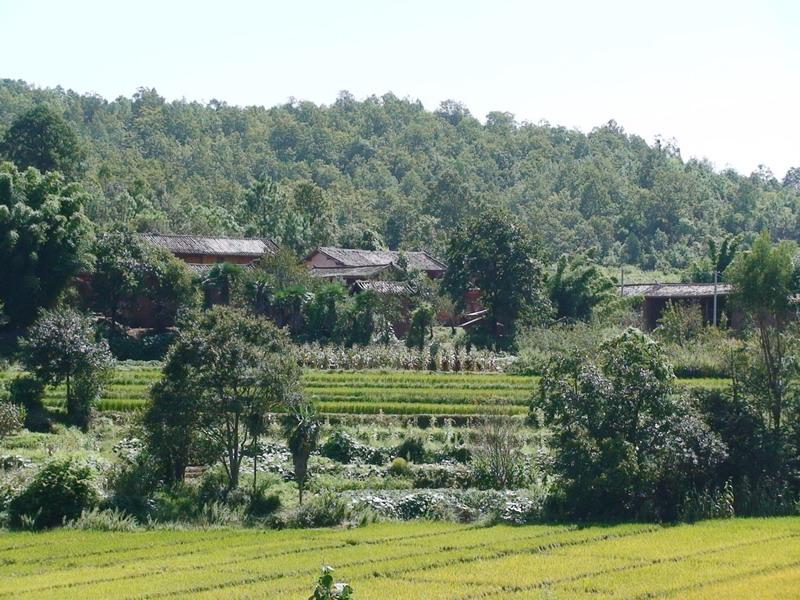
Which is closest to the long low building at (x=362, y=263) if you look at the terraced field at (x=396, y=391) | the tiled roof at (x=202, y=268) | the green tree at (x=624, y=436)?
the tiled roof at (x=202, y=268)

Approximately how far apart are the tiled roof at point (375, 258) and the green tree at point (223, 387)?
3757 cm

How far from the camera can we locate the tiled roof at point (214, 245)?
207 ft

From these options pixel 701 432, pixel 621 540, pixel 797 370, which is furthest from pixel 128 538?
pixel 797 370

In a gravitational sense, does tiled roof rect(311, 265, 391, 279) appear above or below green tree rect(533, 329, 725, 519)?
above

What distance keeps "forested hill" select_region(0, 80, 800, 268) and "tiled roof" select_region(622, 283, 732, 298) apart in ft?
68.3

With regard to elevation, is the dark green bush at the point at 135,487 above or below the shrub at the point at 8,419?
below

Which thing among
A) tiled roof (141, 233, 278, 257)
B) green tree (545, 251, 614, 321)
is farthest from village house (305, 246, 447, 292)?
green tree (545, 251, 614, 321)

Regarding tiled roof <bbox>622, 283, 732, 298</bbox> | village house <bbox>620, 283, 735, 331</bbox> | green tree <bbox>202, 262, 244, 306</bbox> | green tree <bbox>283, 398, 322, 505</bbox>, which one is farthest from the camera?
tiled roof <bbox>622, 283, 732, 298</bbox>

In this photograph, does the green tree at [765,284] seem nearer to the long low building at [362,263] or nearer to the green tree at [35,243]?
the green tree at [35,243]

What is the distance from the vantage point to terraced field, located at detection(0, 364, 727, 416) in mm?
40031

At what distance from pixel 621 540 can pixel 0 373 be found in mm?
25524

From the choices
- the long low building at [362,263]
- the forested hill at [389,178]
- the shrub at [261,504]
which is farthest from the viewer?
the forested hill at [389,178]

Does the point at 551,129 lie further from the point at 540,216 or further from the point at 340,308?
the point at 340,308

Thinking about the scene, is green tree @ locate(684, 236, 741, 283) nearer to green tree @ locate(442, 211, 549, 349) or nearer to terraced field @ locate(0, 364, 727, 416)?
green tree @ locate(442, 211, 549, 349)
